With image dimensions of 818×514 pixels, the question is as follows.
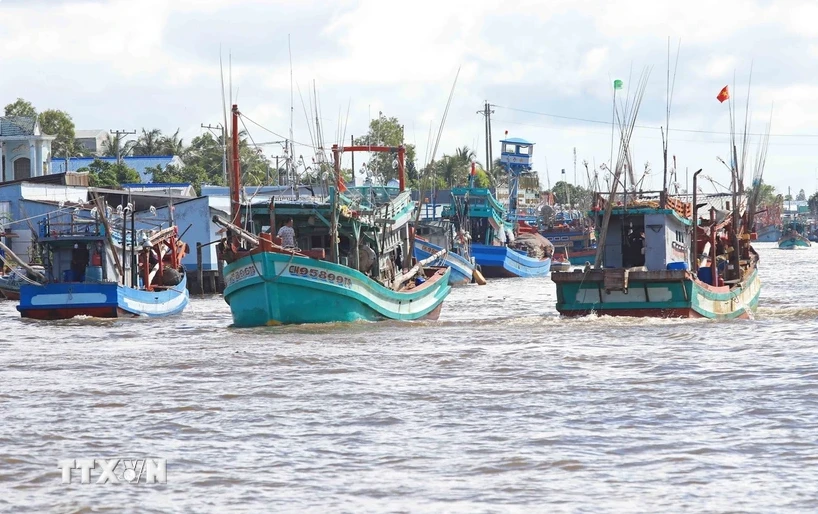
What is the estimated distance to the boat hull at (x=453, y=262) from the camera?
56.0 meters

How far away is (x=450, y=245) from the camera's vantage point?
61281mm

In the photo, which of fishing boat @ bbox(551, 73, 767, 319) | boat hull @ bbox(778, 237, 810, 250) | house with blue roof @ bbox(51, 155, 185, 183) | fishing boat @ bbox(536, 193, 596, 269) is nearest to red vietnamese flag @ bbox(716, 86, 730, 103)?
fishing boat @ bbox(551, 73, 767, 319)

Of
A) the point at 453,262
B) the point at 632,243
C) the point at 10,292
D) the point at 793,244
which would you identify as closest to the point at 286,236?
the point at 632,243

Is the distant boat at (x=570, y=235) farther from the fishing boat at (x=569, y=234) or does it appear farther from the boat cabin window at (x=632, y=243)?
the boat cabin window at (x=632, y=243)

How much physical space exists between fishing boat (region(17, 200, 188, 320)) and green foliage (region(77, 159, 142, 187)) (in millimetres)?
36408

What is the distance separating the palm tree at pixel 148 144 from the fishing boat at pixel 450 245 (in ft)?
156

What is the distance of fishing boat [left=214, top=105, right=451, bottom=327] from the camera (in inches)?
987

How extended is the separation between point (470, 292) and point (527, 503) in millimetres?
40133

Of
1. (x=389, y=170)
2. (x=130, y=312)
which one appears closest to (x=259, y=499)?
(x=130, y=312)

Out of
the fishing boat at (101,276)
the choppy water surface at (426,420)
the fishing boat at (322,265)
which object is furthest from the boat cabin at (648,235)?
the fishing boat at (101,276)

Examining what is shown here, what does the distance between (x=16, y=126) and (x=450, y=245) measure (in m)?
28.0

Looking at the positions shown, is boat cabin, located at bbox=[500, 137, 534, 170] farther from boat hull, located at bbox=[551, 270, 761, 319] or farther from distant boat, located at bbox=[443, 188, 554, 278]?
boat hull, located at bbox=[551, 270, 761, 319]

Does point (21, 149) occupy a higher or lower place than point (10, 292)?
higher

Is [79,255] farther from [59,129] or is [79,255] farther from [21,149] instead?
[59,129]
